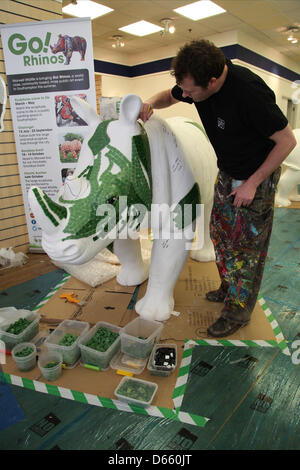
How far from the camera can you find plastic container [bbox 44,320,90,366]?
1611 millimetres

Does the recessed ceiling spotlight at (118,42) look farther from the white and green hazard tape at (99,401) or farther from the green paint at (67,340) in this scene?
the white and green hazard tape at (99,401)

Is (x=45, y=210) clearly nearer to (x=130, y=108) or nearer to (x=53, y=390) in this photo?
(x=130, y=108)

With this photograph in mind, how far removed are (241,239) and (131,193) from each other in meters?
0.69

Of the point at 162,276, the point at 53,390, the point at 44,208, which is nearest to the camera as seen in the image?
the point at 44,208

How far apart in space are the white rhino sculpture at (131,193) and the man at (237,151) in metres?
0.18

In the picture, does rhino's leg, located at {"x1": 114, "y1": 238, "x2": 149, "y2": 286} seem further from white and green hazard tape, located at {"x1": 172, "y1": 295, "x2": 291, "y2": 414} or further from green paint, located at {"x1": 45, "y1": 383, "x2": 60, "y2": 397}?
green paint, located at {"x1": 45, "y1": 383, "x2": 60, "y2": 397}

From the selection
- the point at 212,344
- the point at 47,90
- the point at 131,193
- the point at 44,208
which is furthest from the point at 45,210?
the point at 47,90

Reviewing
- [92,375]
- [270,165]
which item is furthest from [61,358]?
[270,165]

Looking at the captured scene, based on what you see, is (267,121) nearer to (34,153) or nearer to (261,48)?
(34,153)

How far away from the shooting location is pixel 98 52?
6.75 metres

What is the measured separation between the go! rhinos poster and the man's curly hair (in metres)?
1.47

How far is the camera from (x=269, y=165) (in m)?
1.45

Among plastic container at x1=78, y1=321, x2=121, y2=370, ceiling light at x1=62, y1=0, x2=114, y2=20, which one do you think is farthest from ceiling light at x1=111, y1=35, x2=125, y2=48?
plastic container at x1=78, y1=321, x2=121, y2=370
